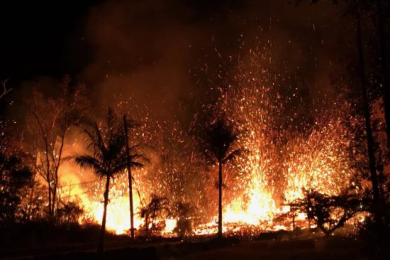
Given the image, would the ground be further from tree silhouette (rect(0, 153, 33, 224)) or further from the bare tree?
the bare tree

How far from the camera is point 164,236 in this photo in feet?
69.6

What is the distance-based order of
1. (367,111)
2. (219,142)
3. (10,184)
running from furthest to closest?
(10,184) → (219,142) → (367,111)

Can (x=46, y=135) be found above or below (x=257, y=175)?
above

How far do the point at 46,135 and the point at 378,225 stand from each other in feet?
71.4

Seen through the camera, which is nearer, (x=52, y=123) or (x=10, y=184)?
(x=10, y=184)

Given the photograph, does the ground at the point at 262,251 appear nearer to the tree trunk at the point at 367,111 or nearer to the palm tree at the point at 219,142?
the tree trunk at the point at 367,111

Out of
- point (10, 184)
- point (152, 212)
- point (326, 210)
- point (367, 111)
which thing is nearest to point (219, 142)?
point (152, 212)

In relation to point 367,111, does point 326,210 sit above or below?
below

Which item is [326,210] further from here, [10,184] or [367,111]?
[10,184]

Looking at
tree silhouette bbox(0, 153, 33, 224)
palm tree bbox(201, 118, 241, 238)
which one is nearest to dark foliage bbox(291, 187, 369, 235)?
palm tree bbox(201, 118, 241, 238)

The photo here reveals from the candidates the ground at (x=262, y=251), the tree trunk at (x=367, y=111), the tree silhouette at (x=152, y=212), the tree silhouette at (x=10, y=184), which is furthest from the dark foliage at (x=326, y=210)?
the tree silhouette at (x=10, y=184)

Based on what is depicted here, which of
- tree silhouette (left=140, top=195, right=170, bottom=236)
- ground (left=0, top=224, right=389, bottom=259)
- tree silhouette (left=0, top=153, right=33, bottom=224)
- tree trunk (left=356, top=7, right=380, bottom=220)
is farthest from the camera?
tree silhouette (left=140, top=195, right=170, bottom=236)
